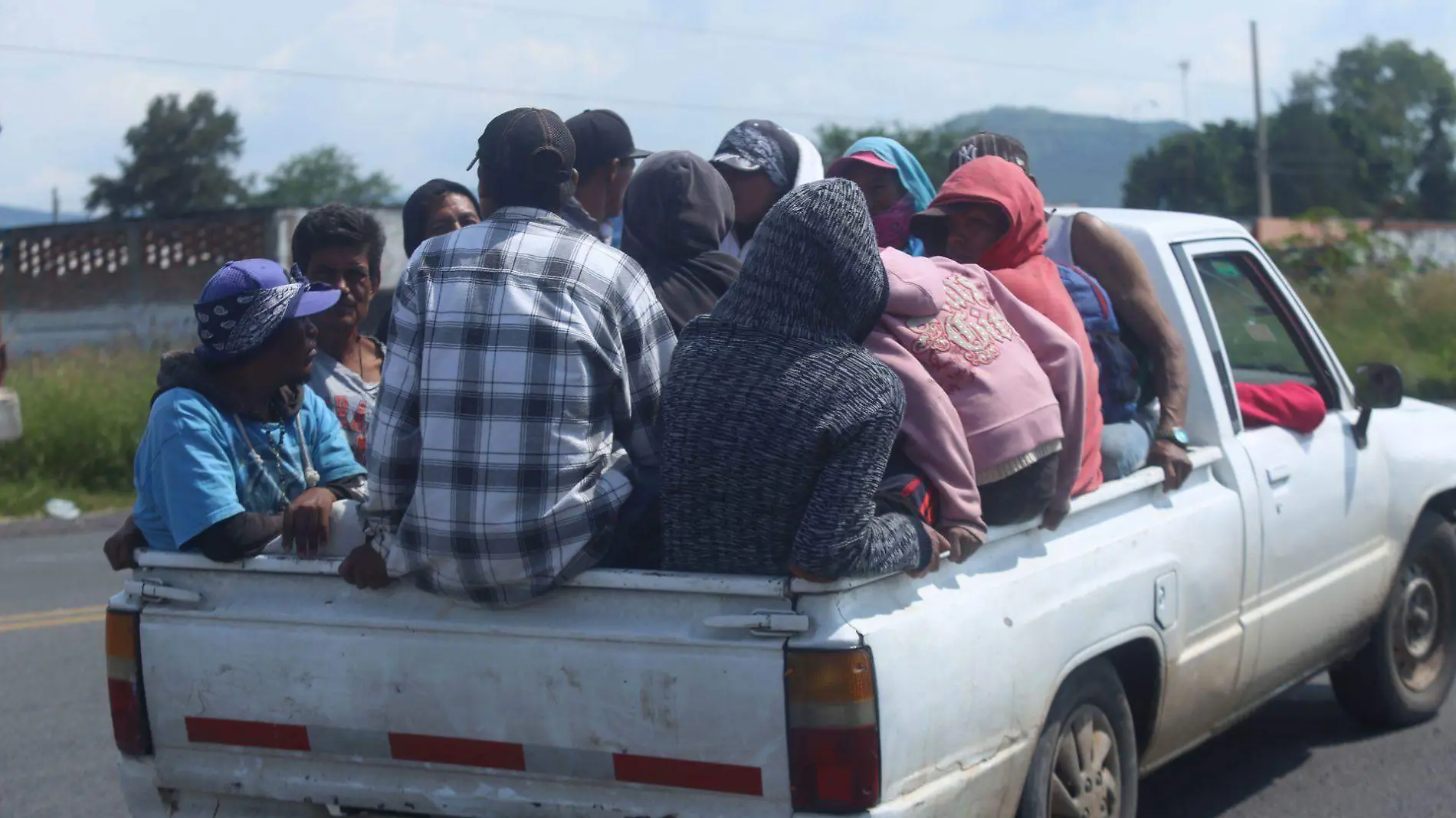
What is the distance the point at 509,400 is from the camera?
118 inches

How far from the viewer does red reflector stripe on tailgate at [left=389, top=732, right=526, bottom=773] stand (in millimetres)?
3029

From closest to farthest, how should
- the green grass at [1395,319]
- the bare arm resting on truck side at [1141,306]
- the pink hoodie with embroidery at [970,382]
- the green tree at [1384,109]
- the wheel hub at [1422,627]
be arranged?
the pink hoodie with embroidery at [970,382]
the bare arm resting on truck side at [1141,306]
the wheel hub at [1422,627]
the green grass at [1395,319]
the green tree at [1384,109]

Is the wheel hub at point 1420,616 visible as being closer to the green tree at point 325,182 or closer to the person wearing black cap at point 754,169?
the person wearing black cap at point 754,169

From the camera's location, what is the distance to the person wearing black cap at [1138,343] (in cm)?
402

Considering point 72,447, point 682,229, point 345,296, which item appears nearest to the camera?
point 682,229

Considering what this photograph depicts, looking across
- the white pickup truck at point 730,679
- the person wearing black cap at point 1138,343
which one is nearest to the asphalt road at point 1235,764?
the white pickup truck at point 730,679

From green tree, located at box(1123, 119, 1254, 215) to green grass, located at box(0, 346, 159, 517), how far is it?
66286 millimetres

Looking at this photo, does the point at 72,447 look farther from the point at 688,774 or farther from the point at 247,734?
the point at 688,774

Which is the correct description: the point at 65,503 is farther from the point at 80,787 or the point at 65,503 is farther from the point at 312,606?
the point at 312,606

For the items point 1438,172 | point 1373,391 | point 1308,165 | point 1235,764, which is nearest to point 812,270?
point 1373,391

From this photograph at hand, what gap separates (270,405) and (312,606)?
0.64m

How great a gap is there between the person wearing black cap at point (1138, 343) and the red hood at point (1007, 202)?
1.07 feet

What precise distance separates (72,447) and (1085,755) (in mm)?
12302

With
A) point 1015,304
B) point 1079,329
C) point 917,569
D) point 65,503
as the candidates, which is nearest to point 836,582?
point 917,569
